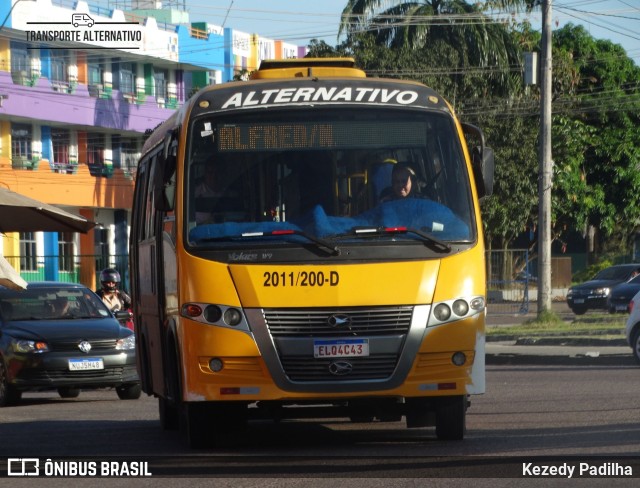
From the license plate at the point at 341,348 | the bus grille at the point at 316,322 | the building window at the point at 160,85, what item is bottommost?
the license plate at the point at 341,348

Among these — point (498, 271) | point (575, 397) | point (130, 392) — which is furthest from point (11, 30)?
point (575, 397)

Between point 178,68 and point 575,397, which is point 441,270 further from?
point 178,68

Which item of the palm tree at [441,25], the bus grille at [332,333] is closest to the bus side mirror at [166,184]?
the bus grille at [332,333]

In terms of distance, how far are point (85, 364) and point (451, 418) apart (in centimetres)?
813

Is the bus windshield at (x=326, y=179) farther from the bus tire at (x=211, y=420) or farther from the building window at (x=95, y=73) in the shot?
the building window at (x=95, y=73)

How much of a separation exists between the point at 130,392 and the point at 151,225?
22.6 ft

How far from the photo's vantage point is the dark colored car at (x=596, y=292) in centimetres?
4347

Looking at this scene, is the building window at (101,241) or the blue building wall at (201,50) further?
the blue building wall at (201,50)

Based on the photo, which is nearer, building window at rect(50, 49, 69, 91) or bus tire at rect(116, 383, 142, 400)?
bus tire at rect(116, 383, 142, 400)

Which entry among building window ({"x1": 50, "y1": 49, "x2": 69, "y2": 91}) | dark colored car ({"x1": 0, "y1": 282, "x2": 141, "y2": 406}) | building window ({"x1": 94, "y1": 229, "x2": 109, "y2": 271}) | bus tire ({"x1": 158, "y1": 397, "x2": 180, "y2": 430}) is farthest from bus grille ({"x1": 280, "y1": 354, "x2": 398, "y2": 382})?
building window ({"x1": 94, "y1": 229, "x2": 109, "y2": 271})

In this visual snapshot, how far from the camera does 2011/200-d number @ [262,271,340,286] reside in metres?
10.9

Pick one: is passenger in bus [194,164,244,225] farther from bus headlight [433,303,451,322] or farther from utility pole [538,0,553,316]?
utility pole [538,0,553,316]

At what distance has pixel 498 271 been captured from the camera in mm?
42812

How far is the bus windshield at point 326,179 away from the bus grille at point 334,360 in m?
0.89
